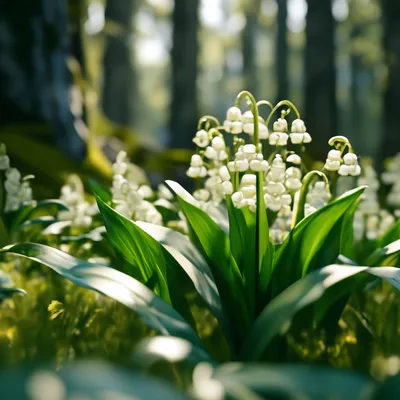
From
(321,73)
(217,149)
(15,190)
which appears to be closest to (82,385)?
(217,149)

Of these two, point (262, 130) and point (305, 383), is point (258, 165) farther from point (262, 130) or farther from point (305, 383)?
point (305, 383)

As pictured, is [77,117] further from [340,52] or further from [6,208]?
[340,52]

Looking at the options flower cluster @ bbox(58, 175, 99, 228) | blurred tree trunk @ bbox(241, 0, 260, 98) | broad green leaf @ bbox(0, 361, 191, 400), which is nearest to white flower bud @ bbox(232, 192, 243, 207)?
broad green leaf @ bbox(0, 361, 191, 400)

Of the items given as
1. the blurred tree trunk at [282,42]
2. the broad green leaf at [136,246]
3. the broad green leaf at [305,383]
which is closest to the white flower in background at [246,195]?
the broad green leaf at [136,246]

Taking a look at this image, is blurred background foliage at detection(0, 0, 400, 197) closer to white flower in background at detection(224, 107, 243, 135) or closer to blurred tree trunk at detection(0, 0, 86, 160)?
blurred tree trunk at detection(0, 0, 86, 160)

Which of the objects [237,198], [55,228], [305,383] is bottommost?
[55,228]
